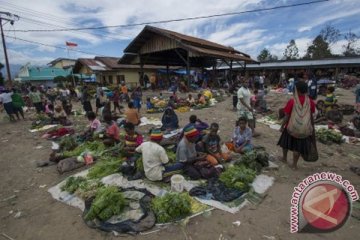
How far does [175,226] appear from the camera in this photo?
315 cm

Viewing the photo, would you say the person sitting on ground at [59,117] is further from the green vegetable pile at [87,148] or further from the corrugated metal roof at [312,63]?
the corrugated metal roof at [312,63]

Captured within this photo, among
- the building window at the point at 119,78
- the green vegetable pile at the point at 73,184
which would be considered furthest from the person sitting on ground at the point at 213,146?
the building window at the point at 119,78

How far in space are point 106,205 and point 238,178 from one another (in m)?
2.10

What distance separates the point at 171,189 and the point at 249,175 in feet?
4.43

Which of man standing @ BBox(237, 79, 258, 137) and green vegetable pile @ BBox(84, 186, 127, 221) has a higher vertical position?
man standing @ BBox(237, 79, 258, 137)

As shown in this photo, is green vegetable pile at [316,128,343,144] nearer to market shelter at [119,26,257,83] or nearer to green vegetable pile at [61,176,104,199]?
green vegetable pile at [61,176,104,199]

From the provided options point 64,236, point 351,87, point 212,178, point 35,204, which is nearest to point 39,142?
point 35,204

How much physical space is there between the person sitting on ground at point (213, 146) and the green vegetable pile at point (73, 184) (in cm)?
238

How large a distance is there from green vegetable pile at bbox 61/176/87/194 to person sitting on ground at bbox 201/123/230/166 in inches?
93.6

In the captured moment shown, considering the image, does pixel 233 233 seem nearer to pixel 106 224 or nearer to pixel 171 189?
pixel 171 189

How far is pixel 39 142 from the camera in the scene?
753 cm

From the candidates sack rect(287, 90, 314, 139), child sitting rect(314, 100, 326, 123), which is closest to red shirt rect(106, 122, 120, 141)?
sack rect(287, 90, 314, 139)

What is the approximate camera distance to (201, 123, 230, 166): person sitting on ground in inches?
194

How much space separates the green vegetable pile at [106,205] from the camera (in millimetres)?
3289
